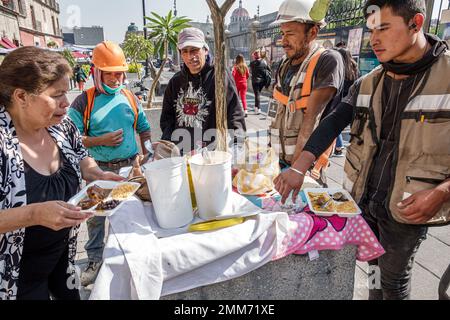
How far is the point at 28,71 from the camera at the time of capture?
4.36ft

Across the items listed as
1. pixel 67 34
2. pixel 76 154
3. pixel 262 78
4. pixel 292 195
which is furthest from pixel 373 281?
pixel 67 34

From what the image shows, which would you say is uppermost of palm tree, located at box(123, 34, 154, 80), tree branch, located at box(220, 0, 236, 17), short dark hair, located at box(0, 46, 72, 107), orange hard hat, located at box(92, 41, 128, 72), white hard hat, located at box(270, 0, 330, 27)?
palm tree, located at box(123, 34, 154, 80)

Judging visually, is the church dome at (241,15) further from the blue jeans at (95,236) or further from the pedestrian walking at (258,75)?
the blue jeans at (95,236)

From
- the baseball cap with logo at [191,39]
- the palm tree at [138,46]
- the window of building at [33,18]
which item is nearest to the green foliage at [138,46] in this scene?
the palm tree at [138,46]

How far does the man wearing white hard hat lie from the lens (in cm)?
207

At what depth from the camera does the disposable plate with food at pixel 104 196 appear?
1.31 metres

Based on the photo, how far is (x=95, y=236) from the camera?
2.56 metres

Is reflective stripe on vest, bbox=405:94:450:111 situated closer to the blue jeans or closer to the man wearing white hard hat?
the man wearing white hard hat

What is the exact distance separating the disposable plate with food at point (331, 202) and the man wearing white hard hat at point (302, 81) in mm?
589

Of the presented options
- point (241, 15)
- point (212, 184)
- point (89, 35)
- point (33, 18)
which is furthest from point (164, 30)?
point (89, 35)

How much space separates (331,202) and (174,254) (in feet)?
2.68

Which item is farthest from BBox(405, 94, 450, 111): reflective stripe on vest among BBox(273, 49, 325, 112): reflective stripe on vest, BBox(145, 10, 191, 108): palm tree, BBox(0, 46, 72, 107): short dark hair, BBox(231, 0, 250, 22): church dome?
BBox(231, 0, 250, 22): church dome

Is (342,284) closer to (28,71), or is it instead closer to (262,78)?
(28,71)

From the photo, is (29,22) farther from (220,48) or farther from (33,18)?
(220,48)
